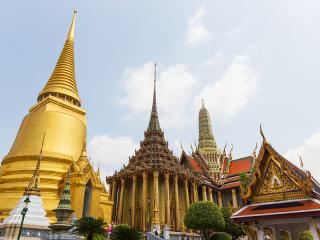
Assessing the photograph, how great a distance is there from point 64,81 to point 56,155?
9100mm

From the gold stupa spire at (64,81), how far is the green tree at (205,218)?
15.9 metres

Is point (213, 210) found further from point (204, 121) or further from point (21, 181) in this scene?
point (204, 121)

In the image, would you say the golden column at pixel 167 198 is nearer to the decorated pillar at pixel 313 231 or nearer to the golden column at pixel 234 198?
the golden column at pixel 234 198

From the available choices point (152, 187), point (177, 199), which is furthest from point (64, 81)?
point (177, 199)

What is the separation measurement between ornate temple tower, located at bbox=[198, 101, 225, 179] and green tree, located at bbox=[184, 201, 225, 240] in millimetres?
17206

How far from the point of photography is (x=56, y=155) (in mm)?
21609

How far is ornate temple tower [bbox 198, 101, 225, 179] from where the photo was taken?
37847mm

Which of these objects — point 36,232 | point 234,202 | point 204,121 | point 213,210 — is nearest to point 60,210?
point 36,232

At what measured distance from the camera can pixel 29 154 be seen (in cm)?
2178

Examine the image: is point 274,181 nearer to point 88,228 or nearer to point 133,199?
point 88,228

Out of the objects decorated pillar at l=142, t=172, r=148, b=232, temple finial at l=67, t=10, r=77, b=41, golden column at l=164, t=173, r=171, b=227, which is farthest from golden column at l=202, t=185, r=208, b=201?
temple finial at l=67, t=10, r=77, b=41

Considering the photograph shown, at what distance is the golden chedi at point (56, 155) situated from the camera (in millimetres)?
19156

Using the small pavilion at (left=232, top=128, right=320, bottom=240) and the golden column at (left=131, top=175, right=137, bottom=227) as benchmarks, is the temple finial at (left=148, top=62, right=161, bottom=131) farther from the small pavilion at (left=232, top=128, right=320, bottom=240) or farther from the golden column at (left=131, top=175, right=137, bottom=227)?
the small pavilion at (left=232, top=128, right=320, bottom=240)

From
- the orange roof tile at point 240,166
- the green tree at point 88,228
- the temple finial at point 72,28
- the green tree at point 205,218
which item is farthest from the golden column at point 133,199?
the temple finial at point 72,28
